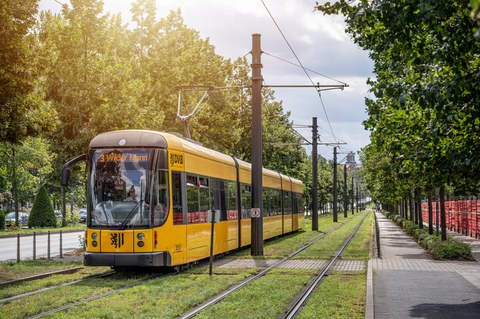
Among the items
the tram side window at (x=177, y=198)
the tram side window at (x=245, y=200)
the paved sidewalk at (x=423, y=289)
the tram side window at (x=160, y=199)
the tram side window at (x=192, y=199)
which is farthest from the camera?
the tram side window at (x=245, y=200)

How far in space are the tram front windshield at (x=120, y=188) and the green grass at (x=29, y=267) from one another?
214 centimetres

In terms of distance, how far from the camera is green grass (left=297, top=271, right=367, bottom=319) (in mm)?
10305

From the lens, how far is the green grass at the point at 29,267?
15.5m

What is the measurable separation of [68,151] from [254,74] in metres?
7.24

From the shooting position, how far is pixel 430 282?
14547 mm

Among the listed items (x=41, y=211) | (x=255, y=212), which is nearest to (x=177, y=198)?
(x=255, y=212)

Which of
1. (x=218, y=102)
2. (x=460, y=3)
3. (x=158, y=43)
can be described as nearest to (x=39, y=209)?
(x=218, y=102)

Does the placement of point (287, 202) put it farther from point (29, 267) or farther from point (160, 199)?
point (160, 199)

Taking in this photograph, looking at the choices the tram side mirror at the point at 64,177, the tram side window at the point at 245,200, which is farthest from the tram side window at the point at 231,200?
the tram side mirror at the point at 64,177

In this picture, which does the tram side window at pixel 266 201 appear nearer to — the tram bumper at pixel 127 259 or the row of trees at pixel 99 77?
the row of trees at pixel 99 77

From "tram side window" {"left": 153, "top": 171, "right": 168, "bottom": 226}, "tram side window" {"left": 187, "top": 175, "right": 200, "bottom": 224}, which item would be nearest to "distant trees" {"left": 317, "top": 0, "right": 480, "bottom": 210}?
"tram side window" {"left": 153, "top": 171, "right": 168, "bottom": 226}

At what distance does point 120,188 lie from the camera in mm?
15195

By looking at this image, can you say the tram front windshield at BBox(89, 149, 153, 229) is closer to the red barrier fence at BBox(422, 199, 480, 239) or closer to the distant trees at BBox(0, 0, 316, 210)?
the distant trees at BBox(0, 0, 316, 210)

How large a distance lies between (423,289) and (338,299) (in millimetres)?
2268
